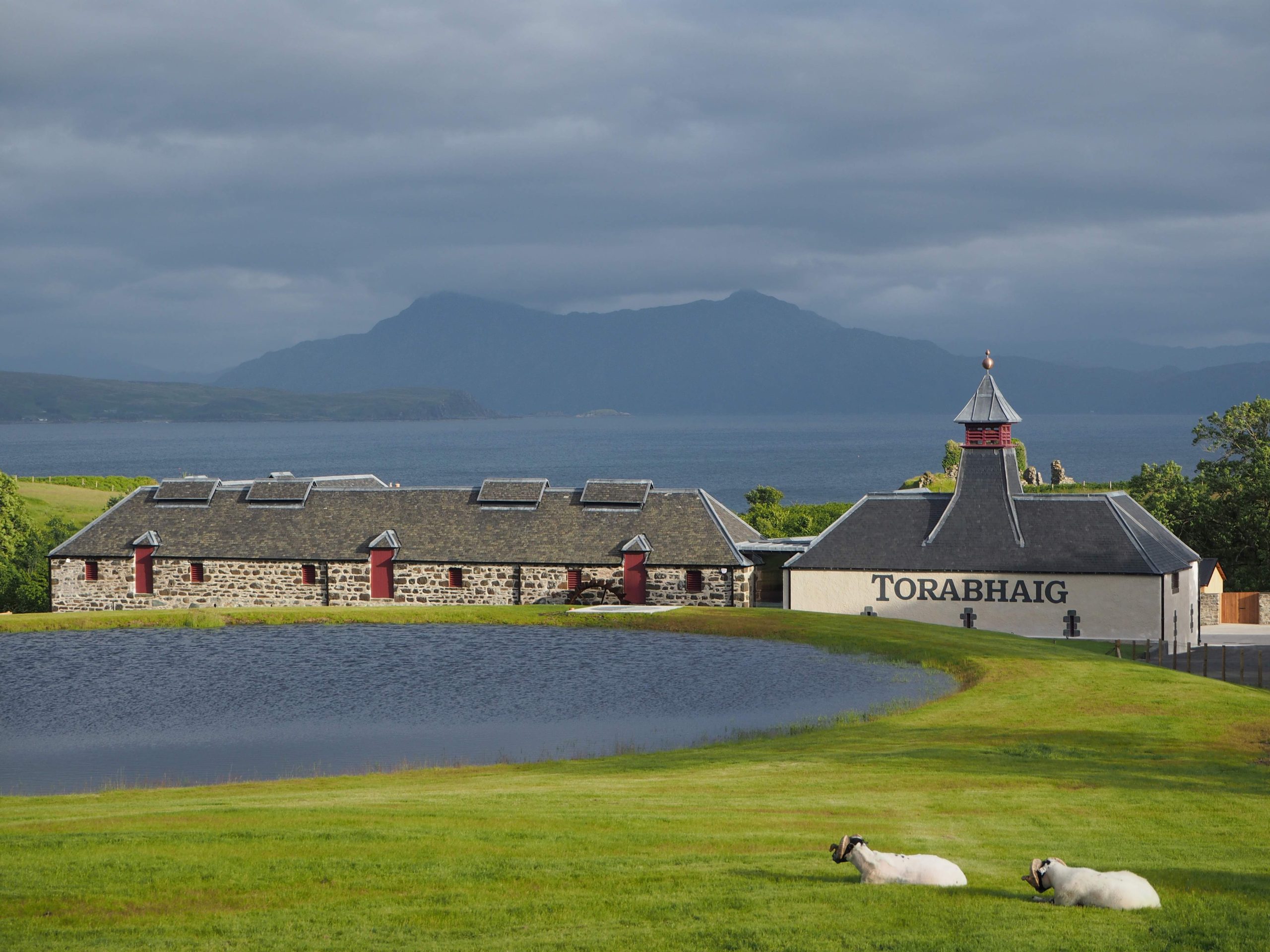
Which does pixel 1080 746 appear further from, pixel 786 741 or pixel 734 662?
pixel 734 662

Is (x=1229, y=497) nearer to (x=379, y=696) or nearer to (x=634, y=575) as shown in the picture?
(x=634, y=575)

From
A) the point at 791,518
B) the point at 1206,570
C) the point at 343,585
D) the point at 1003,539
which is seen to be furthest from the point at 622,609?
the point at 1206,570

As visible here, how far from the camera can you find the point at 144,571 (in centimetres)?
5988

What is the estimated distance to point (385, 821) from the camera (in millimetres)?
18484

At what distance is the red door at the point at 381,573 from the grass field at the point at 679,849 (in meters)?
32.1

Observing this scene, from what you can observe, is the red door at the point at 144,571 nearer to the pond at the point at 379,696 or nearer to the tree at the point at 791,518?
the pond at the point at 379,696

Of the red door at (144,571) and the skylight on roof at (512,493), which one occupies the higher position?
the skylight on roof at (512,493)

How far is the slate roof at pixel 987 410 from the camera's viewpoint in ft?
178

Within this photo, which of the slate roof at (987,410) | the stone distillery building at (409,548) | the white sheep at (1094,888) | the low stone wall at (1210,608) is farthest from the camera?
the low stone wall at (1210,608)

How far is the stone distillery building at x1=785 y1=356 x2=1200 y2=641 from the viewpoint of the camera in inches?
1956

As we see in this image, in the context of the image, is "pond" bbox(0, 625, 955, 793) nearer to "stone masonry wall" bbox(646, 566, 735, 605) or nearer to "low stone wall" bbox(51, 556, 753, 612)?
"low stone wall" bbox(51, 556, 753, 612)

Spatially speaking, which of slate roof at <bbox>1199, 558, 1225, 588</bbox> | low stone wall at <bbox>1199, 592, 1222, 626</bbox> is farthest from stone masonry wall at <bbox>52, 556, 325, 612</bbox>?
low stone wall at <bbox>1199, 592, 1222, 626</bbox>

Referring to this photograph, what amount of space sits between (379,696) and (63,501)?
75.4 m

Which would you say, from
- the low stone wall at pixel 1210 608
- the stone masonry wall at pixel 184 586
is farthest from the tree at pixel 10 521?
the low stone wall at pixel 1210 608
